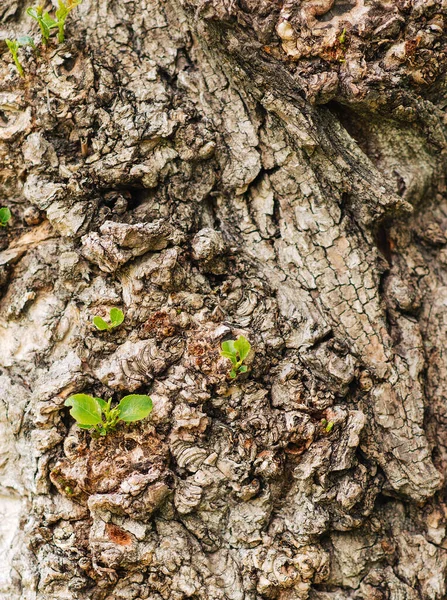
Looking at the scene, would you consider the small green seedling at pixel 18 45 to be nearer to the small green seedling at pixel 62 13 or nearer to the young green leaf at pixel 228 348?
the small green seedling at pixel 62 13

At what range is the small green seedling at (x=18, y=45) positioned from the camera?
2211 mm

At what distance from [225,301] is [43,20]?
1421 millimetres

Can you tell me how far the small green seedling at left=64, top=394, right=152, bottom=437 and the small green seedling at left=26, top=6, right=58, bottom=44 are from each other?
1.55 m

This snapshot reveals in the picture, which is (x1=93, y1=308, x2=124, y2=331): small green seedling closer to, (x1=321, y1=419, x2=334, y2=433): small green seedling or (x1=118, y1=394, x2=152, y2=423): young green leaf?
(x1=118, y1=394, x2=152, y2=423): young green leaf

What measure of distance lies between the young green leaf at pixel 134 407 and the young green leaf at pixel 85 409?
0.09 metres

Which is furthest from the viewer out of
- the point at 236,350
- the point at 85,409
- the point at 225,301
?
the point at 225,301

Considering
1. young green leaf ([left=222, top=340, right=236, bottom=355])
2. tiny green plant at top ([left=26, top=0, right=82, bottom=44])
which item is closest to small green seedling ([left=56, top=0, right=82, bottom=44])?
tiny green plant at top ([left=26, top=0, right=82, bottom=44])

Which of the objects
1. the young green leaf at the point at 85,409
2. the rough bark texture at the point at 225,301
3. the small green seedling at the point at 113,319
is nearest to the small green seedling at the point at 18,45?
the rough bark texture at the point at 225,301

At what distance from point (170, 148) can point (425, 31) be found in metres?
1.13

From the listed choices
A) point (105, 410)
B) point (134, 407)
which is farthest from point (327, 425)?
point (105, 410)

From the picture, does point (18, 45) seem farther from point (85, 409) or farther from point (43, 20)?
point (85, 409)

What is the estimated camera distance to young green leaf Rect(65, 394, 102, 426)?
1883 mm

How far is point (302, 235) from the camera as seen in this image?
2279mm

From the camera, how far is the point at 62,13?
220 cm
